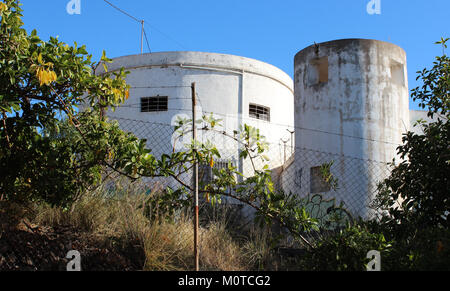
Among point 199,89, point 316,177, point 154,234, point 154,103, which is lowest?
point 154,234

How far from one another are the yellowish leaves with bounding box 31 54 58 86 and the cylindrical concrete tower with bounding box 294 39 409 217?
33.3ft

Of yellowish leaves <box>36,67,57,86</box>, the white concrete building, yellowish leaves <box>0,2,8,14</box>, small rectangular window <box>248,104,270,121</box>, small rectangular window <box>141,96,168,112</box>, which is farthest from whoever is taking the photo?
small rectangular window <box>248,104,270,121</box>

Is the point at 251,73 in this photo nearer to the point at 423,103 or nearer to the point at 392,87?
the point at 392,87

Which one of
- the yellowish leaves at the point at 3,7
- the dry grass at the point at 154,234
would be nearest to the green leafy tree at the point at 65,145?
the yellowish leaves at the point at 3,7

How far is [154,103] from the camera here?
16578 millimetres

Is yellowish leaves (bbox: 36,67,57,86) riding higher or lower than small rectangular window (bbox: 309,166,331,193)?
higher

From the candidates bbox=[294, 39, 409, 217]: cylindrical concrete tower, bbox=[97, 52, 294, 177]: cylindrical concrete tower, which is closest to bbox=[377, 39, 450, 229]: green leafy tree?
bbox=[294, 39, 409, 217]: cylindrical concrete tower

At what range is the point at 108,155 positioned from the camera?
5910mm

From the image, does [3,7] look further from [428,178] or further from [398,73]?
[398,73]

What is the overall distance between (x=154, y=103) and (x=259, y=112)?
153 inches

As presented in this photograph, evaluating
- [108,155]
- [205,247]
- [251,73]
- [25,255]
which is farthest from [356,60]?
[25,255]

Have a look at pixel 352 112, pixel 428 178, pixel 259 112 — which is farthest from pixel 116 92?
pixel 259 112

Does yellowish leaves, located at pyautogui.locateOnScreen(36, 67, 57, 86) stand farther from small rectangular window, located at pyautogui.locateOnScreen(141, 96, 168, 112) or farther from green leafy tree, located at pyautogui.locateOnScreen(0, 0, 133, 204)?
small rectangular window, located at pyautogui.locateOnScreen(141, 96, 168, 112)

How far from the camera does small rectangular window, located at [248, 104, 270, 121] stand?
17227 millimetres
